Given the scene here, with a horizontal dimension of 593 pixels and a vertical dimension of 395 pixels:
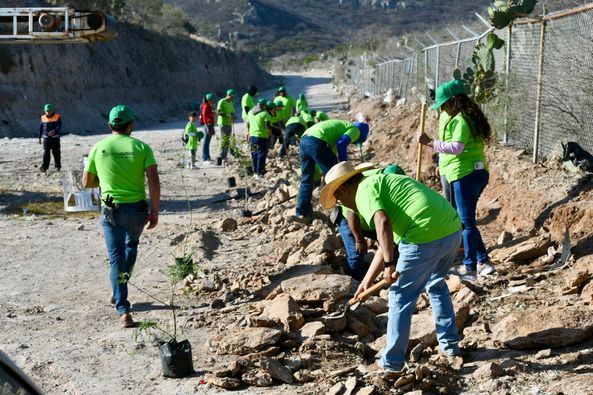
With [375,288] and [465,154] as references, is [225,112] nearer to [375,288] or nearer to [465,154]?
[465,154]

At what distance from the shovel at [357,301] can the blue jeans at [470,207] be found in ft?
4.63

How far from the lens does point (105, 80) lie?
1515 inches

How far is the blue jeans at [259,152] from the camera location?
49.9 feet

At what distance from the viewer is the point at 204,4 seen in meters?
146

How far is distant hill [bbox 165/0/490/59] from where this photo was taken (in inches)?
4919

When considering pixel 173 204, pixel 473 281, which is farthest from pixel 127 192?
pixel 173 204

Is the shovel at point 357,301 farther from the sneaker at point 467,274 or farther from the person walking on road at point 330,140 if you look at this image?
the person walking on road at point 330,140

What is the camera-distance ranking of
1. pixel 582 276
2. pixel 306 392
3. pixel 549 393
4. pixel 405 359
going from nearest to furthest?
pixel 549 393 → pixel 306 392 → pixel 405 359 → pixel 582 276

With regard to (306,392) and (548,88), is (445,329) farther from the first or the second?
(548,88)

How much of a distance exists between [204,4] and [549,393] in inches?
5765

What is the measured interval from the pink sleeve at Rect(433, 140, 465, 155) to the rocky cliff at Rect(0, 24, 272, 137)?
23774mm

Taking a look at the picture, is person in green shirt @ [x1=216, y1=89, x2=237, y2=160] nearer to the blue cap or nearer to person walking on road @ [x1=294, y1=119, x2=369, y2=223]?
person walking on road @ [x1=294, y1=119, x2=369, y2=223]

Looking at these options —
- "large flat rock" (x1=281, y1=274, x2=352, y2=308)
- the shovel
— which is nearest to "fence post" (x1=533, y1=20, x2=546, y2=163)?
"large flat rock" (x1=281, y1=274, x2=352, y2=308)

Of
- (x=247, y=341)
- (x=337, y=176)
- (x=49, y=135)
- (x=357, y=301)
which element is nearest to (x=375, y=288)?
(x=357, y=301)
